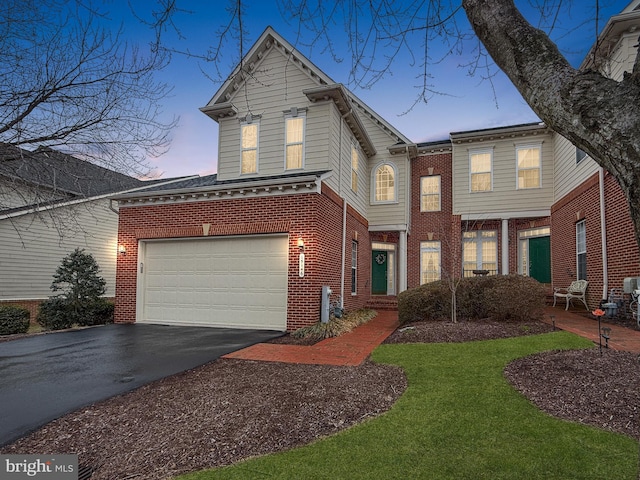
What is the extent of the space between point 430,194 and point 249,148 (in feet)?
24.8

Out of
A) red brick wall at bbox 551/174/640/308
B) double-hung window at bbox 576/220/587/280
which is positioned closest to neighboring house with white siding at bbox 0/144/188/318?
red brick wall at bbox 551/174/640/308

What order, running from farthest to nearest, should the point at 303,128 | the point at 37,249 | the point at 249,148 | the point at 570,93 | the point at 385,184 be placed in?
the point at 385,184, the point at 37,249, the point at 249,148, the point at 303,128, the point at 570,93

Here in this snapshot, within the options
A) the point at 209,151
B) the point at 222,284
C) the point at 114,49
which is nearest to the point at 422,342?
the point at 222,284

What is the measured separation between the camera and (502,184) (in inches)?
575

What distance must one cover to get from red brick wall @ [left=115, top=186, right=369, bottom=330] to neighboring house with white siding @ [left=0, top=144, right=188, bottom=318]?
48.9 inches

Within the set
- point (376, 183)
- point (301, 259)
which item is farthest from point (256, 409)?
point (376, 183)

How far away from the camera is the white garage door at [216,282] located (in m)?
10.1

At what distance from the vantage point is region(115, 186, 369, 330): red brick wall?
9.68 m

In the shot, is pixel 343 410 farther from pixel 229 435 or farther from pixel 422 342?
pixel 422 342

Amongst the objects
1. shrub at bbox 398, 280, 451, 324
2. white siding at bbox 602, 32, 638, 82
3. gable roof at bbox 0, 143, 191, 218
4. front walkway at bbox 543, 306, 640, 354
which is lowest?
front walkway at bbox 543, 306, 640, 354

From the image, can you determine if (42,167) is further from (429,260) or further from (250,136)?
(429,260)

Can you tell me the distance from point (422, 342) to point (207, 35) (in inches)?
235

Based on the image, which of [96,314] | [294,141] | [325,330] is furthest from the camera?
[96,314]

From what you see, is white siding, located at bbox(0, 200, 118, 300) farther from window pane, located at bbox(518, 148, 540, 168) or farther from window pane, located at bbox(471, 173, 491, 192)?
window pane, located at bbox(518, 148, 540, 168)
